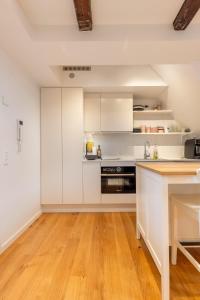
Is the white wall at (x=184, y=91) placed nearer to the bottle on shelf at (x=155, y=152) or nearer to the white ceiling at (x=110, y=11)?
the bottle on shelf at (x=155, y=152)

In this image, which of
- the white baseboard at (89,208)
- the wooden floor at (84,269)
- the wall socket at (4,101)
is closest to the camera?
the wooden floor at (84,269)

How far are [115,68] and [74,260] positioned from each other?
10.3 ft

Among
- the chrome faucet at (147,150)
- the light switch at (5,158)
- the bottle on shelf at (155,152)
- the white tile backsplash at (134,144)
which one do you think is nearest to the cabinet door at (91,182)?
the white tile backsplash at (134,144)

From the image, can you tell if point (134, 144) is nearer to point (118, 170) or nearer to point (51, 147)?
point (118, 170)

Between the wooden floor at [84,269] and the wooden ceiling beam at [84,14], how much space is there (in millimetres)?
2327

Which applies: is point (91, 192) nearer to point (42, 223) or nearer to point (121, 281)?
point (42, 223)

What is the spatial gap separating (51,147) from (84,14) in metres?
2.33

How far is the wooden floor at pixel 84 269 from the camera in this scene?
1.67 m

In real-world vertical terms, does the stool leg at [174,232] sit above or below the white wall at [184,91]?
below

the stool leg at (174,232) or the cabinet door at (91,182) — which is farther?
the cabinet door at (91,182)

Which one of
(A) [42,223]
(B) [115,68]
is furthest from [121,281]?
(B) [115,68]

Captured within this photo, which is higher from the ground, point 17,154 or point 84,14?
point 84,14

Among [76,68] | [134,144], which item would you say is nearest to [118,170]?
[134,144]

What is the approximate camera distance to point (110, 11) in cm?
210
